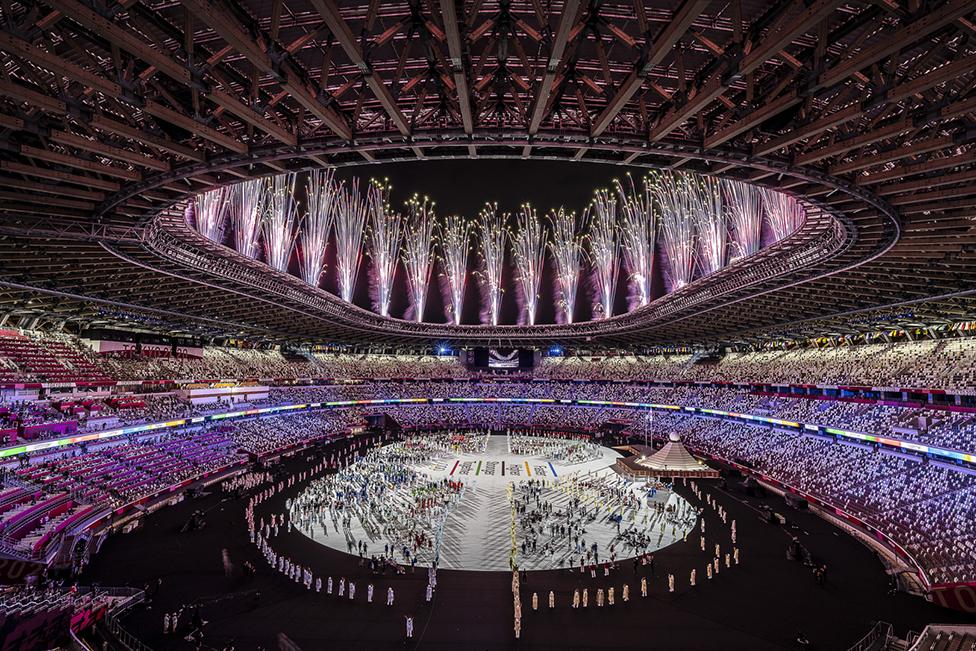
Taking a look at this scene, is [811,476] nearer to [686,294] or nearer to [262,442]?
[686,294]

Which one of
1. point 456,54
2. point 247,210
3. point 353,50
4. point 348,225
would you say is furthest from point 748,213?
point 247,210

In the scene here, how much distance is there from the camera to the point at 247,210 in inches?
1051

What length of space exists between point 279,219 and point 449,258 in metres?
19.9

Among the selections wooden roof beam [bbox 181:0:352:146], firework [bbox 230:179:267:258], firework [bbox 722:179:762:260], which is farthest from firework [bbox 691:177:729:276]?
firework [bbox 230:179:267:258]

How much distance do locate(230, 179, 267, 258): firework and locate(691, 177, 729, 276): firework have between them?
2566 centimetres

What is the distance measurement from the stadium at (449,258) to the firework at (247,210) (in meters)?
0.42

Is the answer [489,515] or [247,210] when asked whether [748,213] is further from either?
[247,210]

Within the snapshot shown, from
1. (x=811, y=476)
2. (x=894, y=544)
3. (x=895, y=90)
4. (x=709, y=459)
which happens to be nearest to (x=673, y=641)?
(x=894, y=544)

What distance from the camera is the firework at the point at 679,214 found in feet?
107

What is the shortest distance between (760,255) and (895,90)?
16401mm

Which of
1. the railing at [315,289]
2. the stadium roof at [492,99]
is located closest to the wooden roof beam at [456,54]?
the stadium roof at [492,99]

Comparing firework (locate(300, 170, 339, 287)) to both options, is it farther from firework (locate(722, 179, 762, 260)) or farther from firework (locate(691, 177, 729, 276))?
firework (locate(722, 179, 762, 260))

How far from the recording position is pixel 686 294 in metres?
35.5

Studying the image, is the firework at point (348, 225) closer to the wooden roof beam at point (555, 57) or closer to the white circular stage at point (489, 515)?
the white circular stage at point (489, 515)
